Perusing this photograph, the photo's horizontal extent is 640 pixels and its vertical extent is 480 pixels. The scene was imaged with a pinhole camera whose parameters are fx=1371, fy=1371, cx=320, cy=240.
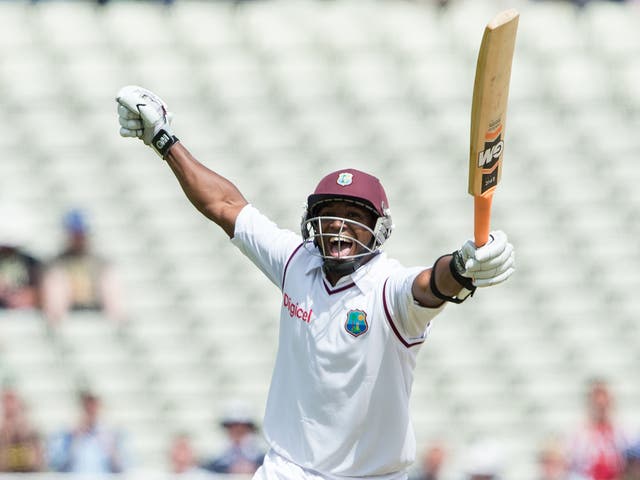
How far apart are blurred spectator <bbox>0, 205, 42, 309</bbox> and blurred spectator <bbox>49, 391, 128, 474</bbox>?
1569 mm

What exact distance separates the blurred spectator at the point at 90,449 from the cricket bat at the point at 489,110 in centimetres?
433

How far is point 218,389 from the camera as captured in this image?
32.7 ft

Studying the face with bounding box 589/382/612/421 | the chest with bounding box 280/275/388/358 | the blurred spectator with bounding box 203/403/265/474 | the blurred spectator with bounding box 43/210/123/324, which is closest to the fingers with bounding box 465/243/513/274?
the chest with bounding box 280/275/388/358

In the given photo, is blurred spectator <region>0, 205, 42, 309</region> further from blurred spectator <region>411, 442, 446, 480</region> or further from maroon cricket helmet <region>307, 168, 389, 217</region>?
maroon cricket helmet <region>307, 168, 389, 217</region>

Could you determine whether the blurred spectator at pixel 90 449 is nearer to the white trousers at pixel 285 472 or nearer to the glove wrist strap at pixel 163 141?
the glove wrist strap at pixel 163 141

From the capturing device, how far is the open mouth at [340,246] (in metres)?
4.38

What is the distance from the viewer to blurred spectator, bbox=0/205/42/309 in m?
9.22

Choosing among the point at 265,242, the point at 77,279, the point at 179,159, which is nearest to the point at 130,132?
the point at 179,159

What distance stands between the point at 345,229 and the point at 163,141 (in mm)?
934

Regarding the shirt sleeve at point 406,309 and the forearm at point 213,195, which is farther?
the forearm at point 213,195

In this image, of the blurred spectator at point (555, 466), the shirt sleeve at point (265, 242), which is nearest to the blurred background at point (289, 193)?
the blurred spectator at point (555, 466)

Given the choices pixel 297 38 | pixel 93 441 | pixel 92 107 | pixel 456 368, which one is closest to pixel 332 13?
pixel 297 38

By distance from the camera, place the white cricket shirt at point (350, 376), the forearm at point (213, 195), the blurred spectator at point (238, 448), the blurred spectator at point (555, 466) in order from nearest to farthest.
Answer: the white cricket shirt at point (350, 376) < the forearm at point (213, 195) < the blurred spectator at point (238, 448) < the blurred spectator at point (555, 466)

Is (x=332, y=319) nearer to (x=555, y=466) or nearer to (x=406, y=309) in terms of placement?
(x=406, y=309)
